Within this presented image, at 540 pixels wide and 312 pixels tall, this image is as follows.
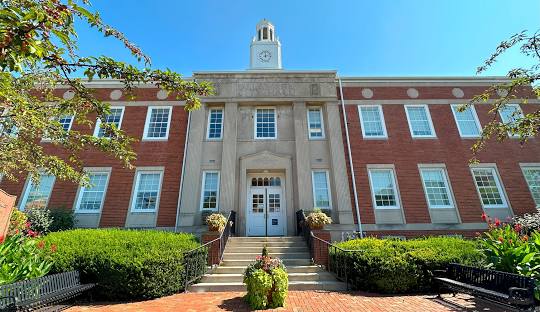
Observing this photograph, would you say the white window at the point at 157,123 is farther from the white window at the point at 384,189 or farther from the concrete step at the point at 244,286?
the white window at the point at 384,189

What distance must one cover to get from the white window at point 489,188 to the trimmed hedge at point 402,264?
24.2ft

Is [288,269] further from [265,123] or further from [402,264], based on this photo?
[265,123]

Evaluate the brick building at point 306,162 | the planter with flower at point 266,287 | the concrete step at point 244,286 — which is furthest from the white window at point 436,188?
the planter with flower at point 266,287

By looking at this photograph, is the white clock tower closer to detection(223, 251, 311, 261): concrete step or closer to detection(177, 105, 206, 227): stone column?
detection(177, 105, 206, 227): stone column

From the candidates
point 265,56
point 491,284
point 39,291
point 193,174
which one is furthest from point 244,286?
point 265,56

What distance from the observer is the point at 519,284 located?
5.45 metres

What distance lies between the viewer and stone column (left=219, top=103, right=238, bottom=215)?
1399 centimetres

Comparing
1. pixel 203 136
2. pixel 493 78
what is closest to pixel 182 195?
pixel 203 136

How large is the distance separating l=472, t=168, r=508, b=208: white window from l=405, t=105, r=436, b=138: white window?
9.63 ft

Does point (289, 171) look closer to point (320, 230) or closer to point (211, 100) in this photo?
point (320, 230)

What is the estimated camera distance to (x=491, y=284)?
6164 millimetres

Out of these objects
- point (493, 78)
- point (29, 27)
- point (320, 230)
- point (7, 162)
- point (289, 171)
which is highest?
point (493, 78)

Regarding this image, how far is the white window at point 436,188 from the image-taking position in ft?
47.3

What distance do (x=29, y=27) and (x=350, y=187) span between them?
13757 mm
